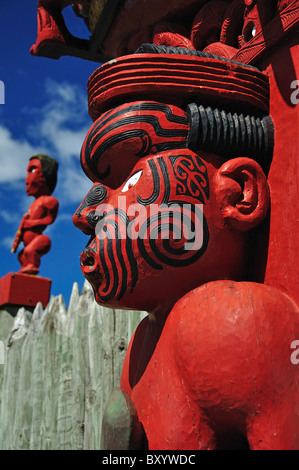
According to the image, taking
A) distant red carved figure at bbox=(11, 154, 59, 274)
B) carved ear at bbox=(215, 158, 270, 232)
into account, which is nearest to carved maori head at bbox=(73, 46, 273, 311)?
carved ear at bbox=(215, 158, 270, 232)

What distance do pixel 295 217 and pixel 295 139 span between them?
0.24 meters

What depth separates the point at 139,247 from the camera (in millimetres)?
1513

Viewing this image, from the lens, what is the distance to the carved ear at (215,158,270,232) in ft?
5.03

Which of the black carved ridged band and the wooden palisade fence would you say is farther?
the wooden palisade fence

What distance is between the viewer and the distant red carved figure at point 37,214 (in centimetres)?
475

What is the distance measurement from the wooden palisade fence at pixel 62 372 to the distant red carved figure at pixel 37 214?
0.94 m

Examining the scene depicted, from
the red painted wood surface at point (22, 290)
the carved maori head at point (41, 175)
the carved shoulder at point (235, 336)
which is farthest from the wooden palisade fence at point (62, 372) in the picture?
the carved maori head at point (41, 175)

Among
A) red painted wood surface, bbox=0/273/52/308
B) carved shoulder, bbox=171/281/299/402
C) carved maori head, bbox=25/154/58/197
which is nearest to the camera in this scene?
carved shoulder, bbox=171/281/299/402

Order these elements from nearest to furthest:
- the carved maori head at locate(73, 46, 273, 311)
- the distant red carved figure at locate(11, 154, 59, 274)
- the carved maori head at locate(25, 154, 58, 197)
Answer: the carved maori head at locate(73, 46, 273, 311) < the distant red carved figure at locate(11, 154, 59, 274) < the carved maori head at locate(25, 154, 58, 197)

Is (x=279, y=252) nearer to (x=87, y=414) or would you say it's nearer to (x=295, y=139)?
(x=295, y=139)

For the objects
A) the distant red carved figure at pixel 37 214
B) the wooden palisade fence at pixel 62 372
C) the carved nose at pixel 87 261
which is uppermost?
the distant red carved figure at pixel 37 214

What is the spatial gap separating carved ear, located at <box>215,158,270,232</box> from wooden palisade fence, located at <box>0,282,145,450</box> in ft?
3.91

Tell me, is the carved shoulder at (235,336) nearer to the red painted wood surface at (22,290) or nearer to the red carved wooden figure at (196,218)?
the red carved wooden figure at (196,218)

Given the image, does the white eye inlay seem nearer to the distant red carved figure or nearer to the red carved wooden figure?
the red carved wooden figure
